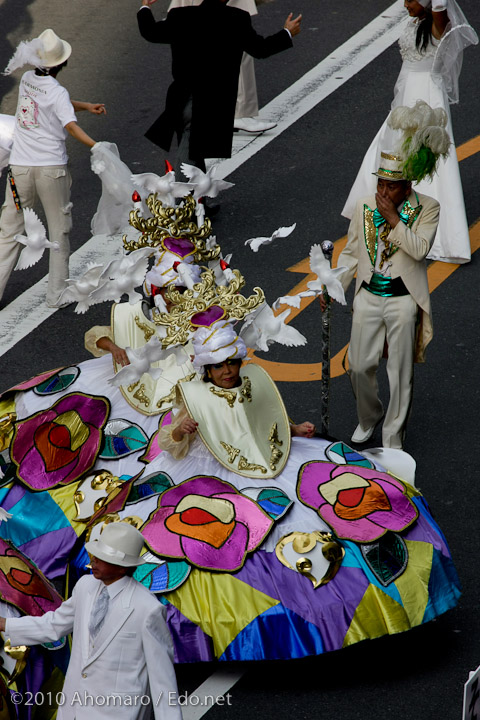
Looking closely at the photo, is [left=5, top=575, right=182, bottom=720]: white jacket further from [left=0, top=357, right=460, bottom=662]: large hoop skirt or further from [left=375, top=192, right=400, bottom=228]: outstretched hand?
[left=375, top=192, right=400, bottom=228]: outstretched hand

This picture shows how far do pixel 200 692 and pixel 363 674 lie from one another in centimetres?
86

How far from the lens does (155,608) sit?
5.07 metres

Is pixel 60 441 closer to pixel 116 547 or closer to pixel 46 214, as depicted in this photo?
pixel 116 547

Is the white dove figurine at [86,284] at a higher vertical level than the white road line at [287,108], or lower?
higher

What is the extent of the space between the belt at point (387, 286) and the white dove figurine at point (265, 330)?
1.07 m

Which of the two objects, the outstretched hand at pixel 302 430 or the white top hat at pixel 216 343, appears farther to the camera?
the outstretched hand at pixel 302 430

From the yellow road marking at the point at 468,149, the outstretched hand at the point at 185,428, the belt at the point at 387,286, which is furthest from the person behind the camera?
the yellow road marking at the point at 468,149

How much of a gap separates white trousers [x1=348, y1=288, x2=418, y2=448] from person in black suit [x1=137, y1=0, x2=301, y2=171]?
131 inches

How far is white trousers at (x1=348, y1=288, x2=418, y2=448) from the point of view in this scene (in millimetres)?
7844

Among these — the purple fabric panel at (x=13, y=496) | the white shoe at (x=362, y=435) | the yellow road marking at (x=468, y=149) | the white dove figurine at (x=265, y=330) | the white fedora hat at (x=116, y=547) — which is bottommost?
the yellow road marking at (x=468, y=149)

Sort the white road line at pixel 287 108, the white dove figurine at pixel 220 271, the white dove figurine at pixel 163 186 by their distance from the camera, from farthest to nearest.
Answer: the white road line at pixel 287 108 → the white dove figurine at pixel 163 186 → the white dove figurine at pixel 220 271

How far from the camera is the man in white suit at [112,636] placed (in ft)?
16.5

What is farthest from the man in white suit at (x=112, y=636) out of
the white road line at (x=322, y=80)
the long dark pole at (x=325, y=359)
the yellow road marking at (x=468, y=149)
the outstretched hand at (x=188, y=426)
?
the yellow road marking at (x=468, y=149)

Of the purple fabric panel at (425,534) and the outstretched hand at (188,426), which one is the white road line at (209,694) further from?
the outstretched hand at (188,426)
